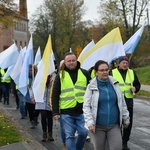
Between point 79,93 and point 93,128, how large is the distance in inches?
53.7

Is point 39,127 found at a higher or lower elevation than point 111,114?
lower

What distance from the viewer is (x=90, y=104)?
5574mm

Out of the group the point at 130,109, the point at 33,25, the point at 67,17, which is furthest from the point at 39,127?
the point at 33,25

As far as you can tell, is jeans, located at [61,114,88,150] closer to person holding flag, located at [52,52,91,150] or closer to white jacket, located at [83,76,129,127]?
person holding flag, located at [52,52,91,150]

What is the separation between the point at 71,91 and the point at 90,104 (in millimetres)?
1192

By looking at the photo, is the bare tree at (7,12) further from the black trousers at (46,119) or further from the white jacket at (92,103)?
the white jacket at (92,103)

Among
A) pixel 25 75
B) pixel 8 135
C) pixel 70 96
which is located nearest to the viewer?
pixel 70 96

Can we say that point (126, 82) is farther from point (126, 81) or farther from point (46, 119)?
point (46, 119)

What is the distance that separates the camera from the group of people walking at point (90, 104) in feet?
18.1

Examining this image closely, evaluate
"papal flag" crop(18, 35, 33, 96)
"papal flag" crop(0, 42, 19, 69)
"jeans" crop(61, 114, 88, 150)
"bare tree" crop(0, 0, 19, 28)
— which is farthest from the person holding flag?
"bare tree" crop(0, 0, 19, 28)

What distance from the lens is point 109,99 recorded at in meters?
5.50

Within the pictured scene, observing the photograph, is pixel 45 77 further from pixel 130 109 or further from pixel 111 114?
pixel 111 114

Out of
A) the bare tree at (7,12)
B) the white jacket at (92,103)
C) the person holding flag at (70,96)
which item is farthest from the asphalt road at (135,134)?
the bare tree at (7,12)

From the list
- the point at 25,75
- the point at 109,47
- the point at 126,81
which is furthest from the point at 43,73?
the point at 25,75
